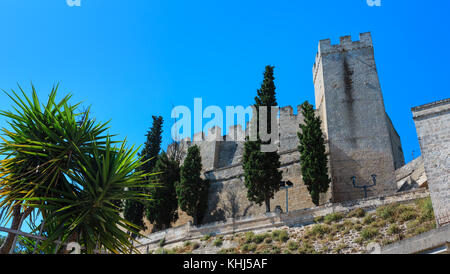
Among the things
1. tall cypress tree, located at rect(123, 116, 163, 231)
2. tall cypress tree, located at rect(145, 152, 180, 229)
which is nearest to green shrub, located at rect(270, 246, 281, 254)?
tall cypress tree, located at rect(145, 152, 180, 229)

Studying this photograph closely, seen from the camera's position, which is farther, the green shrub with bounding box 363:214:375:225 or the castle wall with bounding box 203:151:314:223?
the castle wall with bounding box 203:151:314:223

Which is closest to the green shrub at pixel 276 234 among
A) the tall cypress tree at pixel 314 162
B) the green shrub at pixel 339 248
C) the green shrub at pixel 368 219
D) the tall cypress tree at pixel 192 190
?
the green shrub at pixel 339 248

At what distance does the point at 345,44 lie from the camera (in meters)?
26.7

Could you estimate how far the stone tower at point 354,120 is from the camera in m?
22.7

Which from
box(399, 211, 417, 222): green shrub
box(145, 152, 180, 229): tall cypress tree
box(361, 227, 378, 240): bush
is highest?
box(145, 152, 180, 229): tall cypress tree

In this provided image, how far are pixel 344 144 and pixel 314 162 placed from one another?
440 cm

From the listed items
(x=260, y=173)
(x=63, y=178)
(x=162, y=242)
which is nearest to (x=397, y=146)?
(x=260, y=173)

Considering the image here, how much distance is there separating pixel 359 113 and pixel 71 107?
753 inches

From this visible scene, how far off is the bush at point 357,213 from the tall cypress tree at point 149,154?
1405 cm

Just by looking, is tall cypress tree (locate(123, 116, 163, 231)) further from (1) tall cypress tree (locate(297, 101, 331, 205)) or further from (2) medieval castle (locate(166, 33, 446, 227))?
(1) tall cypress tree (locate(297, 101, 331, 205))

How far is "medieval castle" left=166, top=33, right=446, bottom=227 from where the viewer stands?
22.6 m

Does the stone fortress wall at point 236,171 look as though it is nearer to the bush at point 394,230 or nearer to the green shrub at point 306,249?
the green shrub at point 306,249
